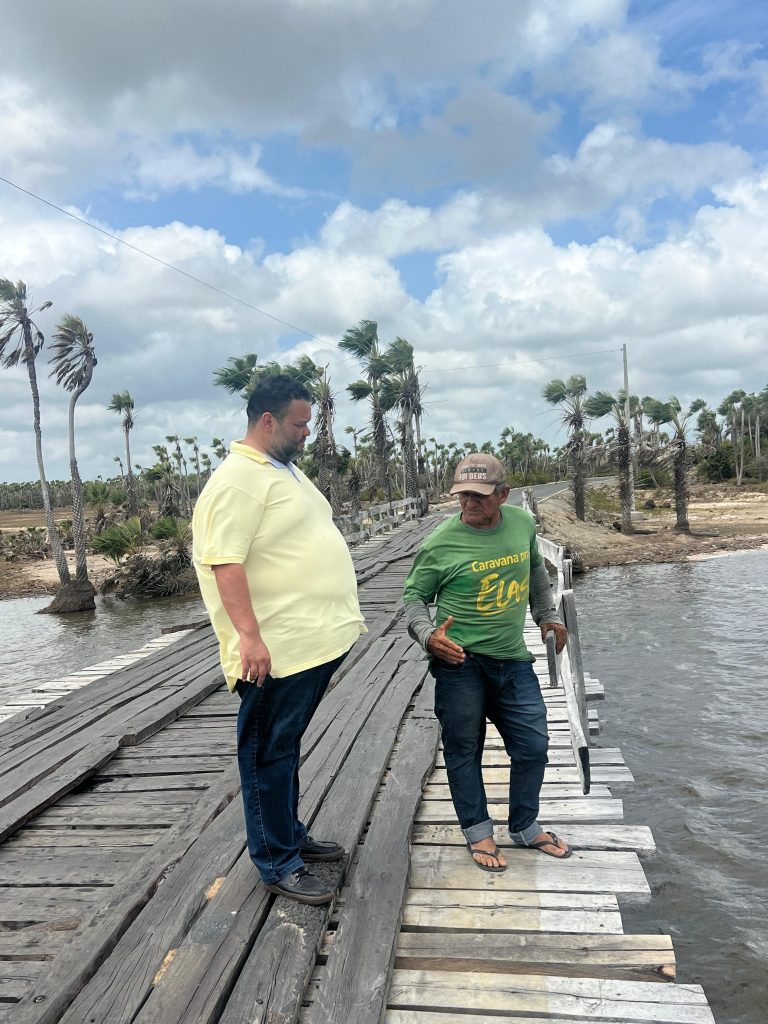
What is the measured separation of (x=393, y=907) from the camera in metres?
2.70

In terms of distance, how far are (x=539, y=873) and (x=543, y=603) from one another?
43.4 inches

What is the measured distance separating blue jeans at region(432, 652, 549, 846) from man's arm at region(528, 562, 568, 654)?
244mm

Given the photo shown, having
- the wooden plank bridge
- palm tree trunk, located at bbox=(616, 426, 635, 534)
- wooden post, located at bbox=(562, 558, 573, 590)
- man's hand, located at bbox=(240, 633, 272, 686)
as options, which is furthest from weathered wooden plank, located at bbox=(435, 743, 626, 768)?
palm tree trunk, located at bbox=(616, 426, 635, 534)

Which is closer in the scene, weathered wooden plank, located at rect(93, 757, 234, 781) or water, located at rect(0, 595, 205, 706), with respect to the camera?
weathered wooden plank, located at rect(93, 757, 234, 781)

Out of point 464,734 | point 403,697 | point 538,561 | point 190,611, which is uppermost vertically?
point 538,561

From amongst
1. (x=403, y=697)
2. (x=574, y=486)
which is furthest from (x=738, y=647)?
(x=574, y=486)

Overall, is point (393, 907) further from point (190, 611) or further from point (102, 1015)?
point (190, 611)

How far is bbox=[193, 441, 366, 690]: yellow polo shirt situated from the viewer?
8.11 ft

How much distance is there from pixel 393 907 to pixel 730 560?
2355cm

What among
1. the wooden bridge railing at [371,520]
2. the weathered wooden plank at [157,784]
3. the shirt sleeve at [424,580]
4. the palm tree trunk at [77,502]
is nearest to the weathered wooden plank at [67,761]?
the weathered wooden plank at [157,784]

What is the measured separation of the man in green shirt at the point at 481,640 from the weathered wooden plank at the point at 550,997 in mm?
679

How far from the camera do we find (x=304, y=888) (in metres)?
2.72

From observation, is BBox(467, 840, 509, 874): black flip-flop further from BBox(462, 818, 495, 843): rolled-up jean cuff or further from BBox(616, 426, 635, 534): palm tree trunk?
BBox(616, 426, 635, 534): palm tree trunk

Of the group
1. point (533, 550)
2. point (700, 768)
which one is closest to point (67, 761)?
point (533, 550)
